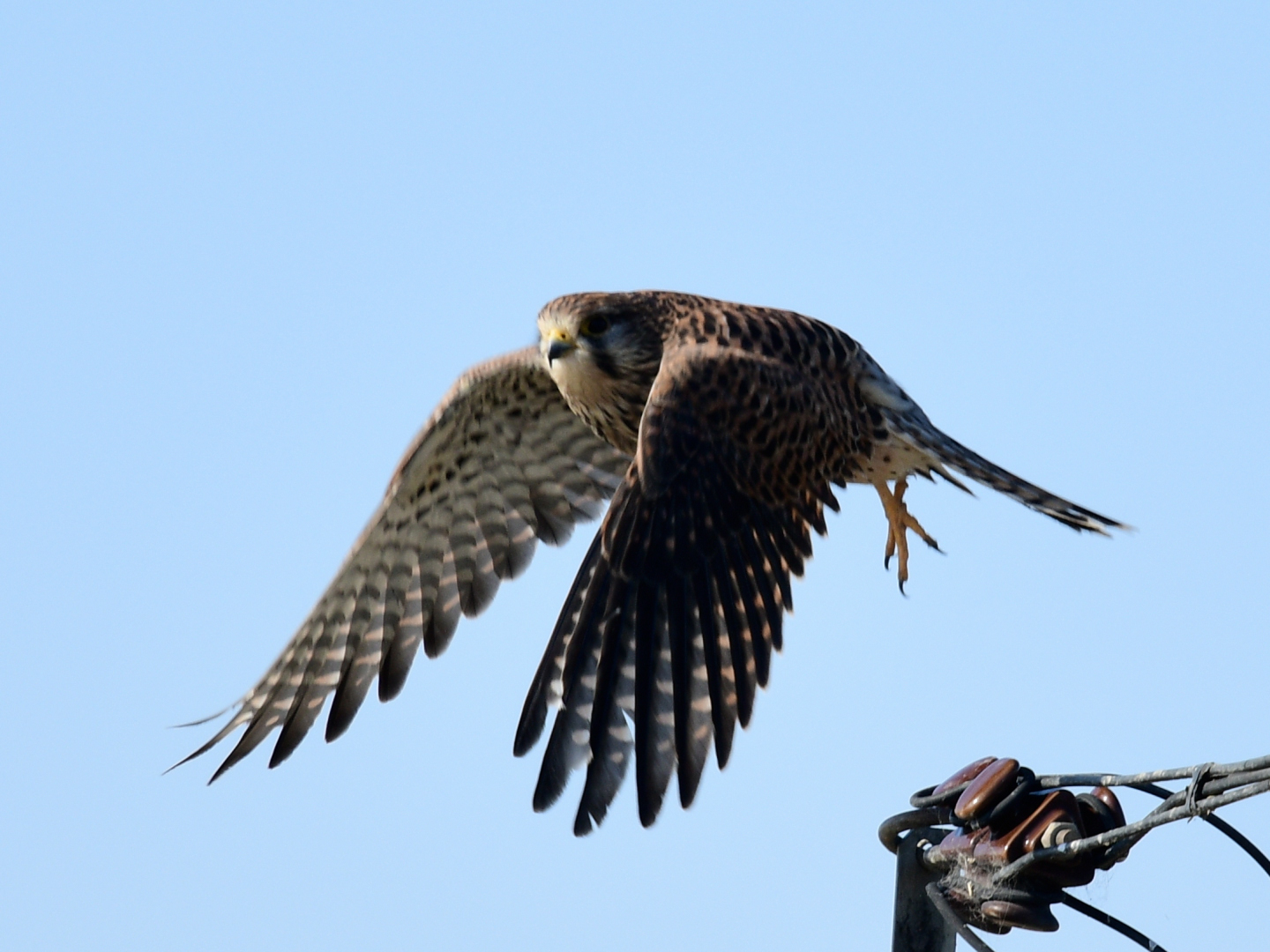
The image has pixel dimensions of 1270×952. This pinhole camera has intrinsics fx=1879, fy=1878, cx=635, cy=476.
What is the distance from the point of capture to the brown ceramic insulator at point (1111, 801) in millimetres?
3697

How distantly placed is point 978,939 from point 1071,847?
0.81 ft

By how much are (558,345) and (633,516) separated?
1.26 meters

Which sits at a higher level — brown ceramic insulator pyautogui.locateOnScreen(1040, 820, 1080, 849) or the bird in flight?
the bird in flight

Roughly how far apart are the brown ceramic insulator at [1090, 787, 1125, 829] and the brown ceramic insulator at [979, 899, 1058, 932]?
234 mm

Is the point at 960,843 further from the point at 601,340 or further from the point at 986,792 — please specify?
the point at 601,340

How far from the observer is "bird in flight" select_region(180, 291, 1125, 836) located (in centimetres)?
545

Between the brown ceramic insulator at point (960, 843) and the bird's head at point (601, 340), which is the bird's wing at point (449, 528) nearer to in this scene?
the bird's head at point (601, 340)

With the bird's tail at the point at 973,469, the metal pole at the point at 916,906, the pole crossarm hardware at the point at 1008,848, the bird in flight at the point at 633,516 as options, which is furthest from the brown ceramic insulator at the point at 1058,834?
the bird's tail at the point at 973,469

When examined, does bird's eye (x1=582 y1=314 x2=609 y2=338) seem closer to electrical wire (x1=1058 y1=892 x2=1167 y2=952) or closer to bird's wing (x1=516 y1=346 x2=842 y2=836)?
bird's wing (x1=516 y1=346 x2=842 y2=836)

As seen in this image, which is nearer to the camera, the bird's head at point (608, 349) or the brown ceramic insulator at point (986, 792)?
the brown ceramic insulator at point (986, 792)

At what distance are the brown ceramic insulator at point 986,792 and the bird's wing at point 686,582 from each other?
1.47m

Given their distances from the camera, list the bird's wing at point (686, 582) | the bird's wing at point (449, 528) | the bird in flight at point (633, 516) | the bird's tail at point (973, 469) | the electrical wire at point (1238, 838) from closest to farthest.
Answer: the electrical wire at point (1238, 838)
the bird's wing at point (686, 582)
the bird in flight at point (633, 516)
the bird's tail at point (973, 469)
the bird's wing at point (449, 528)

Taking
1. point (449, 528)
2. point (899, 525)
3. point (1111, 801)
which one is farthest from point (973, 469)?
point (1111, 801)

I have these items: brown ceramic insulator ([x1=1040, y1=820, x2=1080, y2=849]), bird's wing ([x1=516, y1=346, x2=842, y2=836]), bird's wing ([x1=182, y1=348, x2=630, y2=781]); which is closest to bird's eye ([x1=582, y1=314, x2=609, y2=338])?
bird's wing ([x1=516, y1=346, x2=842, y2=836])
